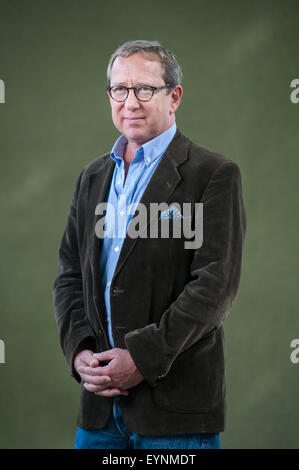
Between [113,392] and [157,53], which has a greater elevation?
[157,53]

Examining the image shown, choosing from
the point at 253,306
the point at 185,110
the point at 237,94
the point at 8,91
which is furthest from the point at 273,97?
the point at 8,91

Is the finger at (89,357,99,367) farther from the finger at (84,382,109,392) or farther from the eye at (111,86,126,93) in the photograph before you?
the eye at (111,86,126,93)

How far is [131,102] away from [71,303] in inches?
25.6

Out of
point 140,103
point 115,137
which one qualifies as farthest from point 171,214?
point 115,137

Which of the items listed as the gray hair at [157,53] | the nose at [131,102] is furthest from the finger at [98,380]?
the gray hair at [157,53]

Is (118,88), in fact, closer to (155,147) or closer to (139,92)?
(139,92)

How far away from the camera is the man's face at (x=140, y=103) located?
6.13 feet

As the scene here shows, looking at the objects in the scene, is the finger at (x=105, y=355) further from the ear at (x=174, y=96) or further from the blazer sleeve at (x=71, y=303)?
the ear at (x=174, y=96)

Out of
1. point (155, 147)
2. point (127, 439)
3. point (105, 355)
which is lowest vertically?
point (127, 439)

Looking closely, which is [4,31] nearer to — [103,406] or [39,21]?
[39,21]

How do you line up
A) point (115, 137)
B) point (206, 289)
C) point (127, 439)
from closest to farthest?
point (206, 289)
point (127, 439)
point (115, 137)

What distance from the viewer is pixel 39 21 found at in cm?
293

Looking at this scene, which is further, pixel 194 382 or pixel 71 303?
pixel 71 303

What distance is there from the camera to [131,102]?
6.10 ft
